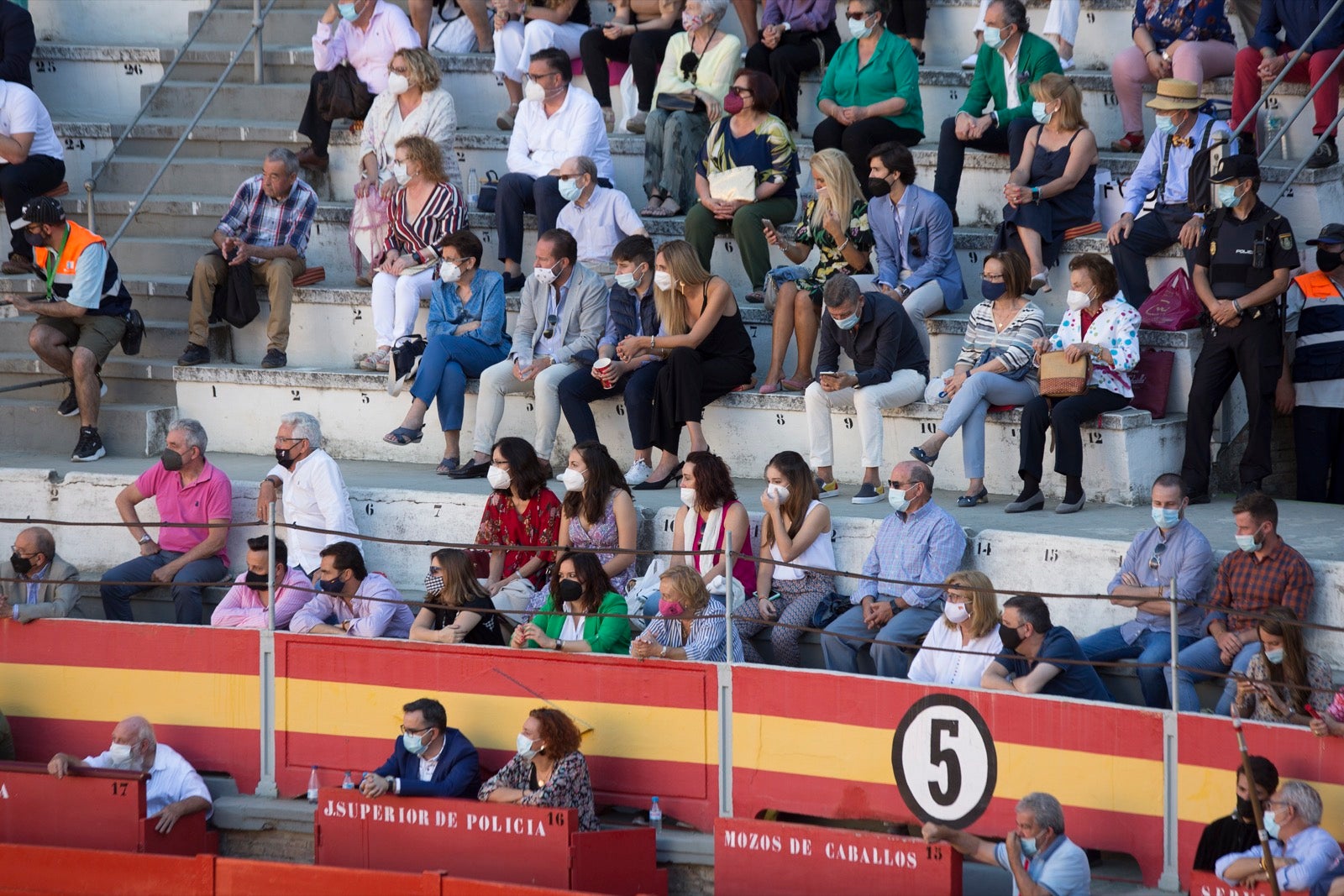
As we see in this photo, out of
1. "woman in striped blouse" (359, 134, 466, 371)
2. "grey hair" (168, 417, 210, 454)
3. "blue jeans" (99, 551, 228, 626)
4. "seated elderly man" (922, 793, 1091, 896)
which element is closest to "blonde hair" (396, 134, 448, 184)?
"woman in striped blouse" (359, 134, 466, 371)

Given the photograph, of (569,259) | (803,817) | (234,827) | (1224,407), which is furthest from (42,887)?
(1224,407)

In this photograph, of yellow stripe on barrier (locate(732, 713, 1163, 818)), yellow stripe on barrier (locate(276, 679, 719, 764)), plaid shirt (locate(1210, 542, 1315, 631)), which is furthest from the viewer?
yellow stripe on barrier (locate(276, 679, 719, 764))

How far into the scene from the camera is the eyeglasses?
28.6 feet

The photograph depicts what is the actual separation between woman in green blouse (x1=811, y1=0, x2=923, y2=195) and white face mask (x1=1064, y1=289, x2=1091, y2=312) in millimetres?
2254

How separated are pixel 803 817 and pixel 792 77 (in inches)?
229

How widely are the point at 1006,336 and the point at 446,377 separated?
3.22m

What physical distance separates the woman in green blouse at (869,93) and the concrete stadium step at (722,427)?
1.86 meters

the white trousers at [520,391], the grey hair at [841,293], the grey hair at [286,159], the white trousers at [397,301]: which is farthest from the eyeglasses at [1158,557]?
the grey hair at [286,159]

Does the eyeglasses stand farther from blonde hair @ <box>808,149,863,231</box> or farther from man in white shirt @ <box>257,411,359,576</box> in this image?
man in white shirt @ <box>257,411,359,576</box>

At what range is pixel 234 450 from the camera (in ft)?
40.8

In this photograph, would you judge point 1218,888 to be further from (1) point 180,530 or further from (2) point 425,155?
(2) point 425,155

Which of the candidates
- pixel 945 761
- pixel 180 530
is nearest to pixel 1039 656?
pixel 945 761

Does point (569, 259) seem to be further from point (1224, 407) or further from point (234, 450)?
point (1224, 407)

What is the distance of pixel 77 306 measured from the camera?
38.8 ft
